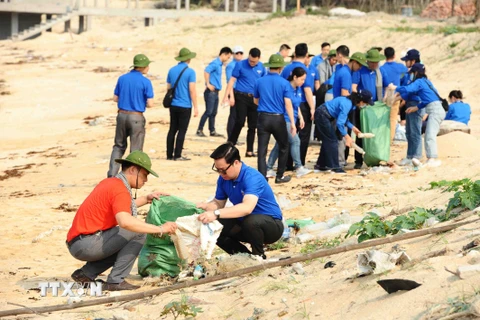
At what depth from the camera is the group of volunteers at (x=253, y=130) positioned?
7.97 metres

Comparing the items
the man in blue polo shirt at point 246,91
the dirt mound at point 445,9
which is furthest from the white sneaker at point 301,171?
the dirt mound at point 445,9

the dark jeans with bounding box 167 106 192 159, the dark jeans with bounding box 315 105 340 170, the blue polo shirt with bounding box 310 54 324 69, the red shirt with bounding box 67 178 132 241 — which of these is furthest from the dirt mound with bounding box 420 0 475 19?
the red shirt with bounding box 67 178 132 241

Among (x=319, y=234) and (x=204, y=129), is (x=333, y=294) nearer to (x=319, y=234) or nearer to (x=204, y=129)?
(x=319, y=234)

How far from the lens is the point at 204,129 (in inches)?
727

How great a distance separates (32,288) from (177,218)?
4.62ft

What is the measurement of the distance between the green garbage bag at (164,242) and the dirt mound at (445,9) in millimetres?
26141

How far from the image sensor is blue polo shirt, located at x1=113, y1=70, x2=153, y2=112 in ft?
41.0

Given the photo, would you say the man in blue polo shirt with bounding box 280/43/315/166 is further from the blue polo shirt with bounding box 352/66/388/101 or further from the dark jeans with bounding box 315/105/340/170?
the blue polo shirt with bounding box 352/66/388/101

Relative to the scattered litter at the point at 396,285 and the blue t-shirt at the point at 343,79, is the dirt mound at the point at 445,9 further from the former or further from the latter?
the scattered litter at the point at 396,285

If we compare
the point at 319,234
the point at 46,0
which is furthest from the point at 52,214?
the point at 46,0

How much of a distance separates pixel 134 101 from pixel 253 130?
101 inches

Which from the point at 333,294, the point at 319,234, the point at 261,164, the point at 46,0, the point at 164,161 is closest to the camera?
the point at 333,294

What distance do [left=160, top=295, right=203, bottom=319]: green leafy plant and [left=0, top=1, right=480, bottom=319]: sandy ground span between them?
0.11m

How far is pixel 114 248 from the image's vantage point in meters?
8.01
